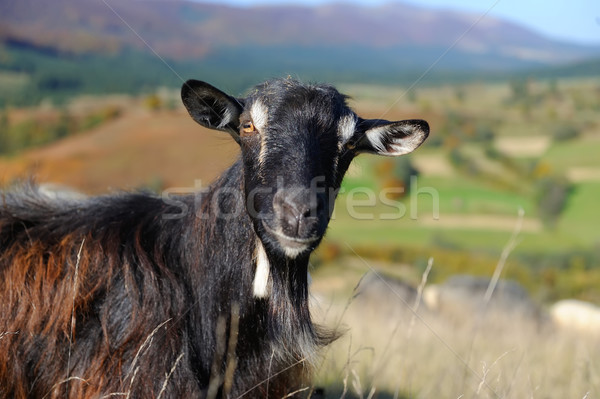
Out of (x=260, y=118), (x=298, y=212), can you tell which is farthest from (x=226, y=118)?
(x=298, y=212)

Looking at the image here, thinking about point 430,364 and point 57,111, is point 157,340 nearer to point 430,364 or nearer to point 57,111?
point 430,364

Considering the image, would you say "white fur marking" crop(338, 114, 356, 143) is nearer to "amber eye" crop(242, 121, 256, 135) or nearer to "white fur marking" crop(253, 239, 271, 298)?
"amber eye" crop(242, 121, 256, 135)

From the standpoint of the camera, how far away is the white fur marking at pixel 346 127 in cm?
561

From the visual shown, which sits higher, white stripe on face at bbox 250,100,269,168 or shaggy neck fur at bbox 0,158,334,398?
white stripe on face at bbox 250,100,269,168

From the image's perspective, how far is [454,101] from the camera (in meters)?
→ 97.3

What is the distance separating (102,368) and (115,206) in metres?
1.65

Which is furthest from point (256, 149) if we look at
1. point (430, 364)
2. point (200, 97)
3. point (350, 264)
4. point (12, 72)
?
point (12, 72)

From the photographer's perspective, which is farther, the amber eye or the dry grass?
the dry grass

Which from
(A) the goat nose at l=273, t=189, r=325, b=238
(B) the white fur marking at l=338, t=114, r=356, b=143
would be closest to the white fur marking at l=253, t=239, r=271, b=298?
(A) the goat nose at l=273, t=189, r=325, b=238

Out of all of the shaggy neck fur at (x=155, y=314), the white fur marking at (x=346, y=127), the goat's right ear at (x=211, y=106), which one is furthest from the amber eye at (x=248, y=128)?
the white fur marking at (x=346, y=127)

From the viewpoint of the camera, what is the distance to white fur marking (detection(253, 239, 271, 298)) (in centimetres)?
527

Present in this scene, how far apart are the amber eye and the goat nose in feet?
2.95

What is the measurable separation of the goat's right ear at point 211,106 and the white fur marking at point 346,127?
3.14ft

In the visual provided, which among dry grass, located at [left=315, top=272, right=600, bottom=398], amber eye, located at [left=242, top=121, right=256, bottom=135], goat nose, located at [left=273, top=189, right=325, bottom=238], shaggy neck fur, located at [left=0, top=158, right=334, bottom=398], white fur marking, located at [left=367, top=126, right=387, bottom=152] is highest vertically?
white fur marking, located at [left=367, top=126, right=387, bottom=152]
